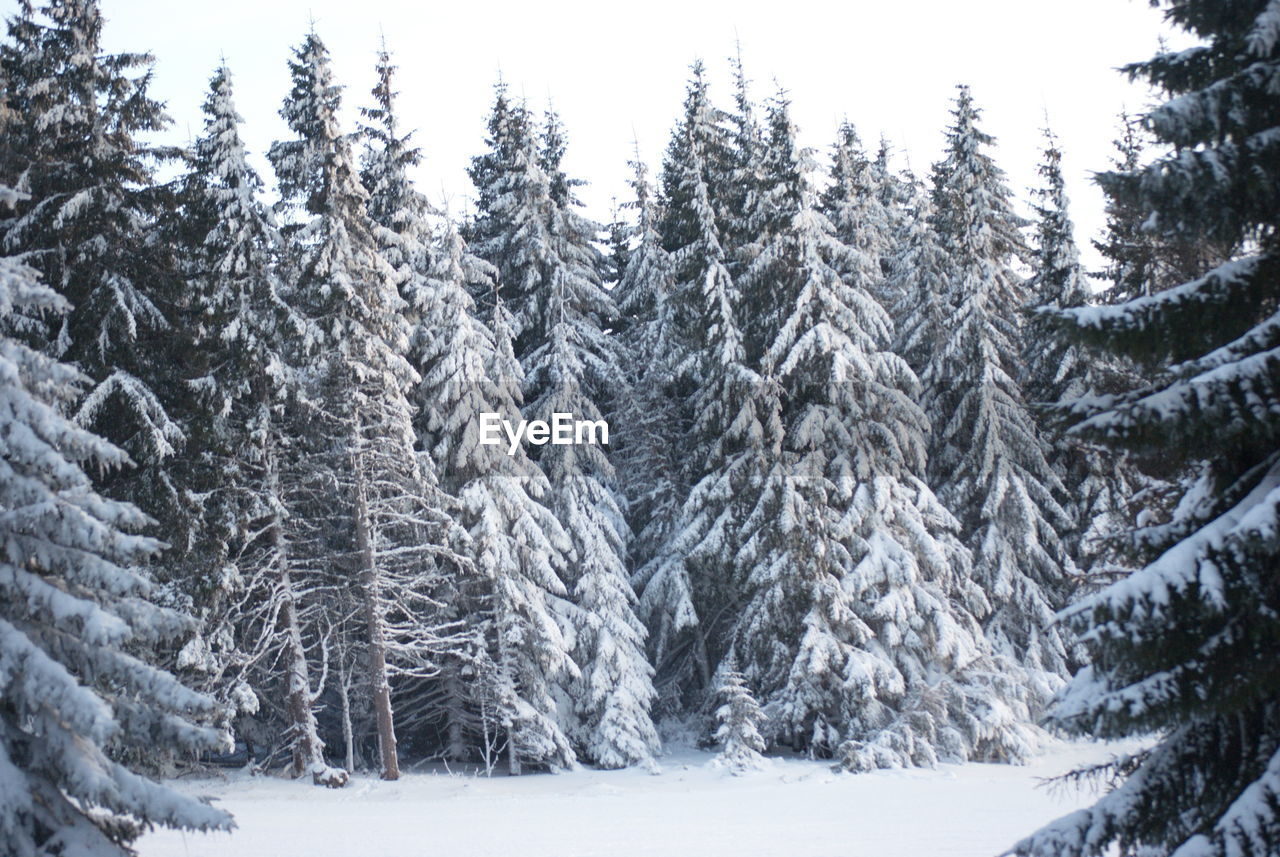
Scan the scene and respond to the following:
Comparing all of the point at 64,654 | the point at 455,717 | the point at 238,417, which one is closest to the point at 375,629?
the point at 455,717

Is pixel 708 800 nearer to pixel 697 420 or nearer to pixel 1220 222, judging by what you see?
pixel 697 420

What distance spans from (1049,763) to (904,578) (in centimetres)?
509

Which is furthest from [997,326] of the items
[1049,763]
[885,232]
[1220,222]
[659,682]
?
[1220,222]

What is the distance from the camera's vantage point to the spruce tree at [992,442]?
941 inches

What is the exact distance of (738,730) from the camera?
20.1m

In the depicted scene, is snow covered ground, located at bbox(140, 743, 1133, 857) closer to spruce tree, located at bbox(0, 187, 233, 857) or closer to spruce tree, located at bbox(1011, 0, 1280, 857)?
spruce tree, located at bbox(0, 187, 233, 857)

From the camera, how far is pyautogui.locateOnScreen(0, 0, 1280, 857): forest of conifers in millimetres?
17094

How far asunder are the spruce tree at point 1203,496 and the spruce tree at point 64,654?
21.9 feet

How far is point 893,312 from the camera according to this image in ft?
94.6

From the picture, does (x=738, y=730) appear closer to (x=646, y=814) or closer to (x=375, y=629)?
(x=646, y=814)

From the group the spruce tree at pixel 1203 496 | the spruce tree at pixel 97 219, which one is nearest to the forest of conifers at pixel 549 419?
the spruce tree at pixel 97 219

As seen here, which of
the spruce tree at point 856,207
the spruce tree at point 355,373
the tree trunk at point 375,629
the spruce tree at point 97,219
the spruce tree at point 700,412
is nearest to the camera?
the spruce tree at point 97,219

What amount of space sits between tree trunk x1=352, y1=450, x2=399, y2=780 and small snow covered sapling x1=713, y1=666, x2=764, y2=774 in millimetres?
6731

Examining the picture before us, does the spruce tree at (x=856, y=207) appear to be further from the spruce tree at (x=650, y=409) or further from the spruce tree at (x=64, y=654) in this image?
the spruce tree at (x=64, y=654)
